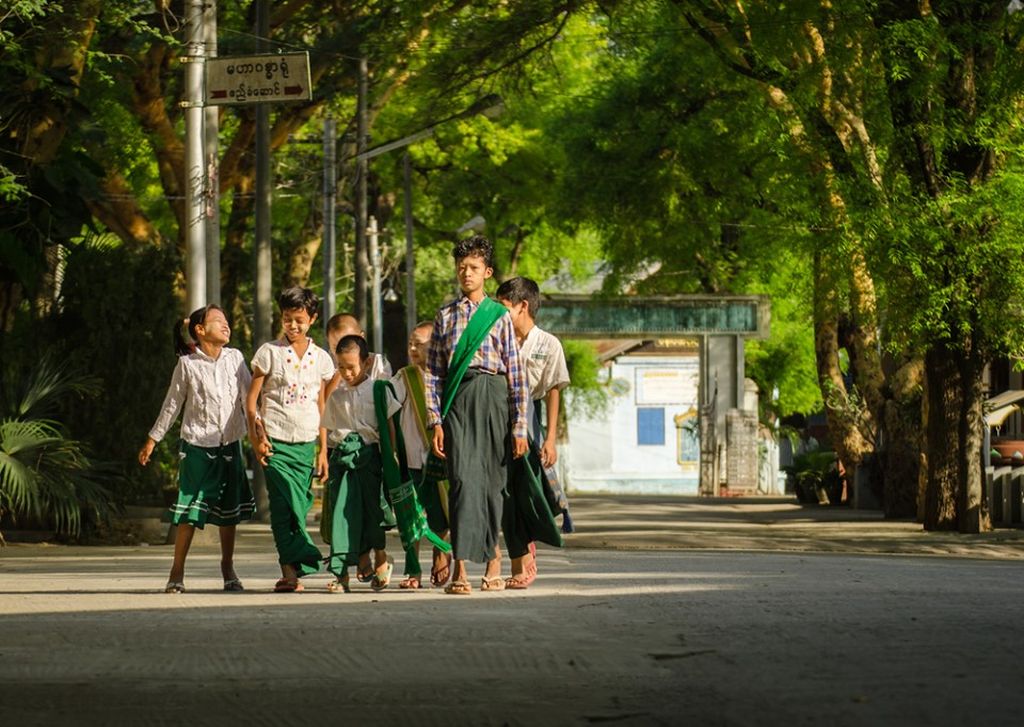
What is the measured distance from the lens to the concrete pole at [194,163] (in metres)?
22.4

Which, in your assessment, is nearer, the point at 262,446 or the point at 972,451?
→ the point at 262,446

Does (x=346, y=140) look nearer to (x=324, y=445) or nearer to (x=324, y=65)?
(x=324, y=65)

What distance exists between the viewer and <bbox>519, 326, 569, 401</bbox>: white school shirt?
545 inches

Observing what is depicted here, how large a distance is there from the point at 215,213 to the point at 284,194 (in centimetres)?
2332

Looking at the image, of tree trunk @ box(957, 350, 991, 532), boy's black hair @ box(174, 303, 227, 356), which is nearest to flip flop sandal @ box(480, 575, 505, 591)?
boy's black hair @ box(174, 303, 227, 356)

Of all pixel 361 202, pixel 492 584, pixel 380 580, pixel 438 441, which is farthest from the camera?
pixel 361 202

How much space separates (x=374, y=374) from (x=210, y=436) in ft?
3.82

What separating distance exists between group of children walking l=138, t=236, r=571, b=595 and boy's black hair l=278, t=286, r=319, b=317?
0.04ft

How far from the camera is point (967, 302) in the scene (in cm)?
2419

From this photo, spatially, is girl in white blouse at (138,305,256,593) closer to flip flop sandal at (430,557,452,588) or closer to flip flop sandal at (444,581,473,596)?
flip flop sandal at (430,557,452,588)

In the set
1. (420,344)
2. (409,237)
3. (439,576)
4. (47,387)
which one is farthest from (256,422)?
(409,237)

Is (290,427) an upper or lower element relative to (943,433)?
lower

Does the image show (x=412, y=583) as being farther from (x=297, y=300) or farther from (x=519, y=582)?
(x=297, y=300)

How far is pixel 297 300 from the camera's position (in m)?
13.7
